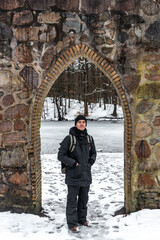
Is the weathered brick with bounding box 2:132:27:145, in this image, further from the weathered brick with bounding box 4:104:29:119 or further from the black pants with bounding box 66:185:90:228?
the black pants with bounding box 66:185:90:228

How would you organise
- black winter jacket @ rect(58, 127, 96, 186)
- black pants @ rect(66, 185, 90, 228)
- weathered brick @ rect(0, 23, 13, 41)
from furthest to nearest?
weathered brick @ rect(0, 23, 13, 41), black pants @ rect(66, 185, 90, 228), black winter jacket @ rect(58, 127, 96, 186)

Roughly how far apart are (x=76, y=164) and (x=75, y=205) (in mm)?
694

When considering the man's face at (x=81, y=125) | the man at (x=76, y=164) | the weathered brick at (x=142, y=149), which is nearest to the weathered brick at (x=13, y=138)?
the man at (x=76, y=164)

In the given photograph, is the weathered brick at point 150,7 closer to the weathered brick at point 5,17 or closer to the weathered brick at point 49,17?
the weathered brick at point 49,17

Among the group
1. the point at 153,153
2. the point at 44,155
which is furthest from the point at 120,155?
the point at 153,153

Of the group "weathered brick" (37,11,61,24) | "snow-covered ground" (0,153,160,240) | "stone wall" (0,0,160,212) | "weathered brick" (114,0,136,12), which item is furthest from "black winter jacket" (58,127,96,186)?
"weathered brick" (114,0,136,12)

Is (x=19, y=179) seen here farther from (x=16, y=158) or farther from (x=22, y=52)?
(x=22, y=52)

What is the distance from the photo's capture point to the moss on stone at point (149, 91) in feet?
13.2

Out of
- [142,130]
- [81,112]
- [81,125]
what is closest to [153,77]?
[142,130]

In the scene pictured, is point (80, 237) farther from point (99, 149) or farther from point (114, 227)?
point (99, 149)

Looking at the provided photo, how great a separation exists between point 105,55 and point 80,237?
2.88 m

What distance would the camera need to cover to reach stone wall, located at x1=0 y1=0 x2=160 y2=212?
3975mm

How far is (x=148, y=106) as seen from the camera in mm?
4051

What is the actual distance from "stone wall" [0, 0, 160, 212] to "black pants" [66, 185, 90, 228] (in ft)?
2.80
